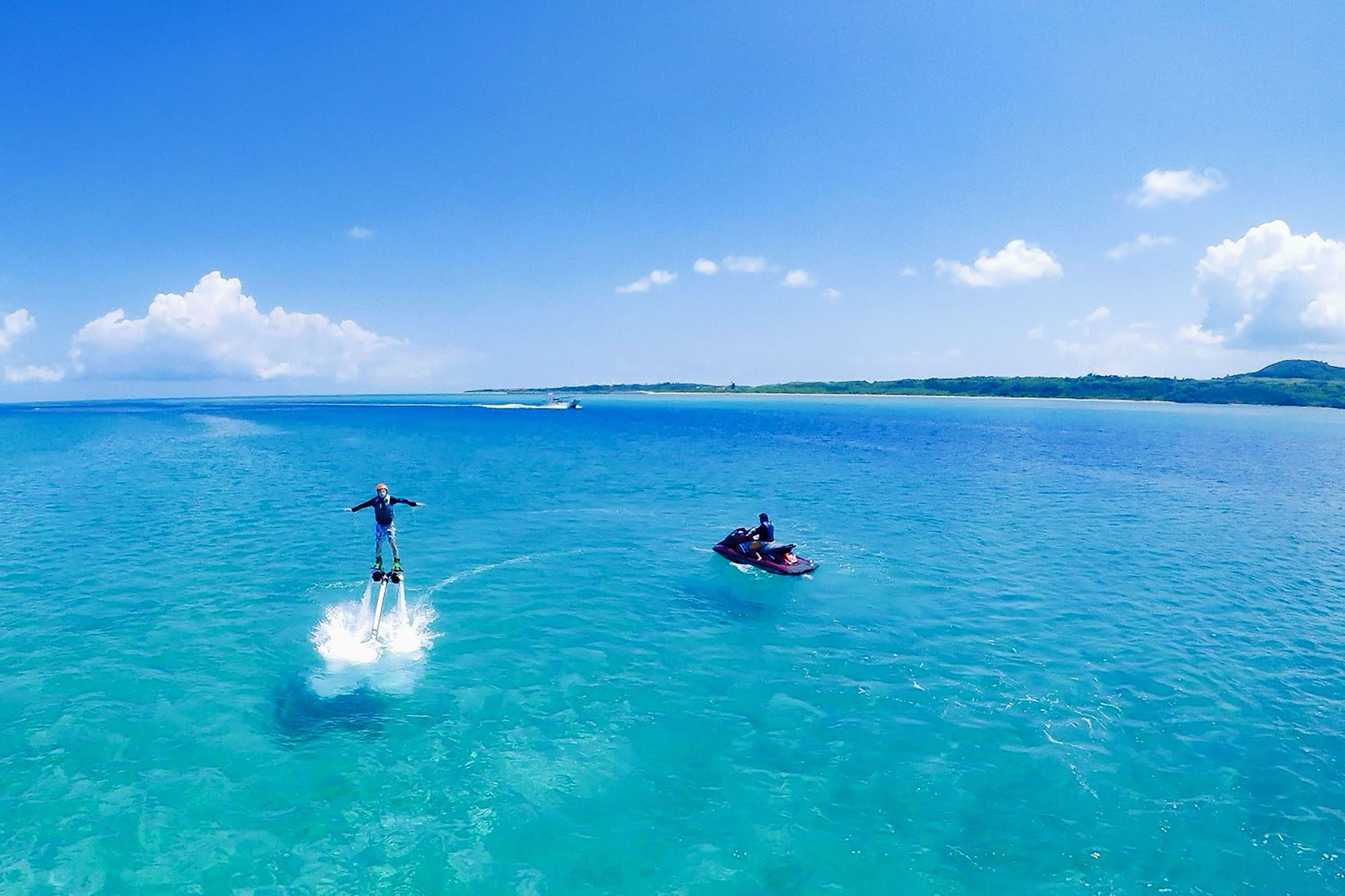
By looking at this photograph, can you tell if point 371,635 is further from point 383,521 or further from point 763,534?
point 763,534

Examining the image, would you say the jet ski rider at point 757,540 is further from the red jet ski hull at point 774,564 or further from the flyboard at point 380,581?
the flyboard at point 380,581

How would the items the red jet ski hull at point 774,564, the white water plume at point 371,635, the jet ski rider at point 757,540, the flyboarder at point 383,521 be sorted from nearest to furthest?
1. the flyboarder at point 383,521
2. the white water plume at point 371,635
3. the red jet ski hull at point 774,564
4. the jet ski rider at point 757,540

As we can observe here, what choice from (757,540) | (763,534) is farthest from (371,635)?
(763,534)

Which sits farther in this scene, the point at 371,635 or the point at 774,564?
the point at 774,564

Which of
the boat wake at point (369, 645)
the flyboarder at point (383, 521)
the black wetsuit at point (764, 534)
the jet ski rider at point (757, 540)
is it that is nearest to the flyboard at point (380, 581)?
the flyboarder at point (383, 521)

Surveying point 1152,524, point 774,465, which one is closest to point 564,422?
point 774,465

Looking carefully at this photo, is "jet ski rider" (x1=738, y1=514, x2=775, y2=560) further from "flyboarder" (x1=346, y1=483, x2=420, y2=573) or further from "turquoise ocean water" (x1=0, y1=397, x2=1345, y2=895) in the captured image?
"flyboarder" (x1=346, y1=483, x2=420, y2=573)
